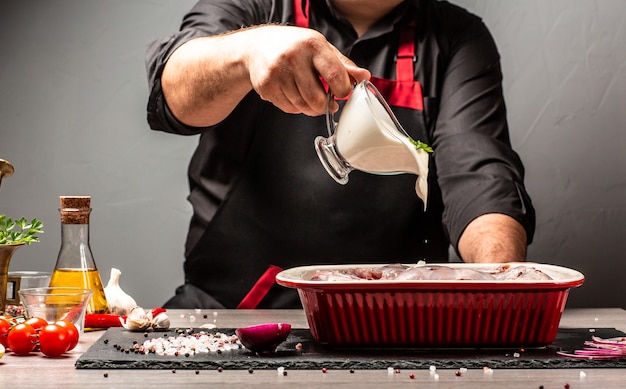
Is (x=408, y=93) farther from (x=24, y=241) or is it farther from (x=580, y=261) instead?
(x=24, y=241)

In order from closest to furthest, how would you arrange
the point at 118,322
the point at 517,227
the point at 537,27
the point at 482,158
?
the point at 118,322 < the point at 517,227 < the point at 482,158 < the point at 537,27

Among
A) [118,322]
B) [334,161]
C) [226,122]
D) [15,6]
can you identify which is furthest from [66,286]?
[15,6]

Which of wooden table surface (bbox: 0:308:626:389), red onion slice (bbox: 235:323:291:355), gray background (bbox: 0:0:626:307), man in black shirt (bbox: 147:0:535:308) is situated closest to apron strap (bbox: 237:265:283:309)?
man in black shirt (bbox: 147:0:535:308)

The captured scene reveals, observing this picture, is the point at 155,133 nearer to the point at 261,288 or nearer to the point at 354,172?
the point at 354,172

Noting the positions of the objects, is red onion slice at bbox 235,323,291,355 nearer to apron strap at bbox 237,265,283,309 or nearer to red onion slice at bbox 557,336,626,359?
red onion slice at bbox 557,336,626,359

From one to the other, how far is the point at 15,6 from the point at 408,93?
132 centimetres

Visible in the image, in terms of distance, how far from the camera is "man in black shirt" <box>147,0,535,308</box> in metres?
2.00

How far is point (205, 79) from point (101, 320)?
22.6 inches

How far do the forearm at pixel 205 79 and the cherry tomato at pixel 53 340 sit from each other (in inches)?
25.6

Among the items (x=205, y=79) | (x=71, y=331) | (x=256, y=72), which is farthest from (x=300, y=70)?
(x=71, y=331)

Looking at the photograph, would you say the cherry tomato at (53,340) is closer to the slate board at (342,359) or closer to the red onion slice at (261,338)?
the slate board at (342,359)

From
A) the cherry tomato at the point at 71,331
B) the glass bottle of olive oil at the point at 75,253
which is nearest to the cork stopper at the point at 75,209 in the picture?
the glass bottle of olive oil at the point at 75,253

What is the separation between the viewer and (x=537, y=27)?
2566 mm

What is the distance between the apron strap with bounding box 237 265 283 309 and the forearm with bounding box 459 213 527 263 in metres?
0.45
